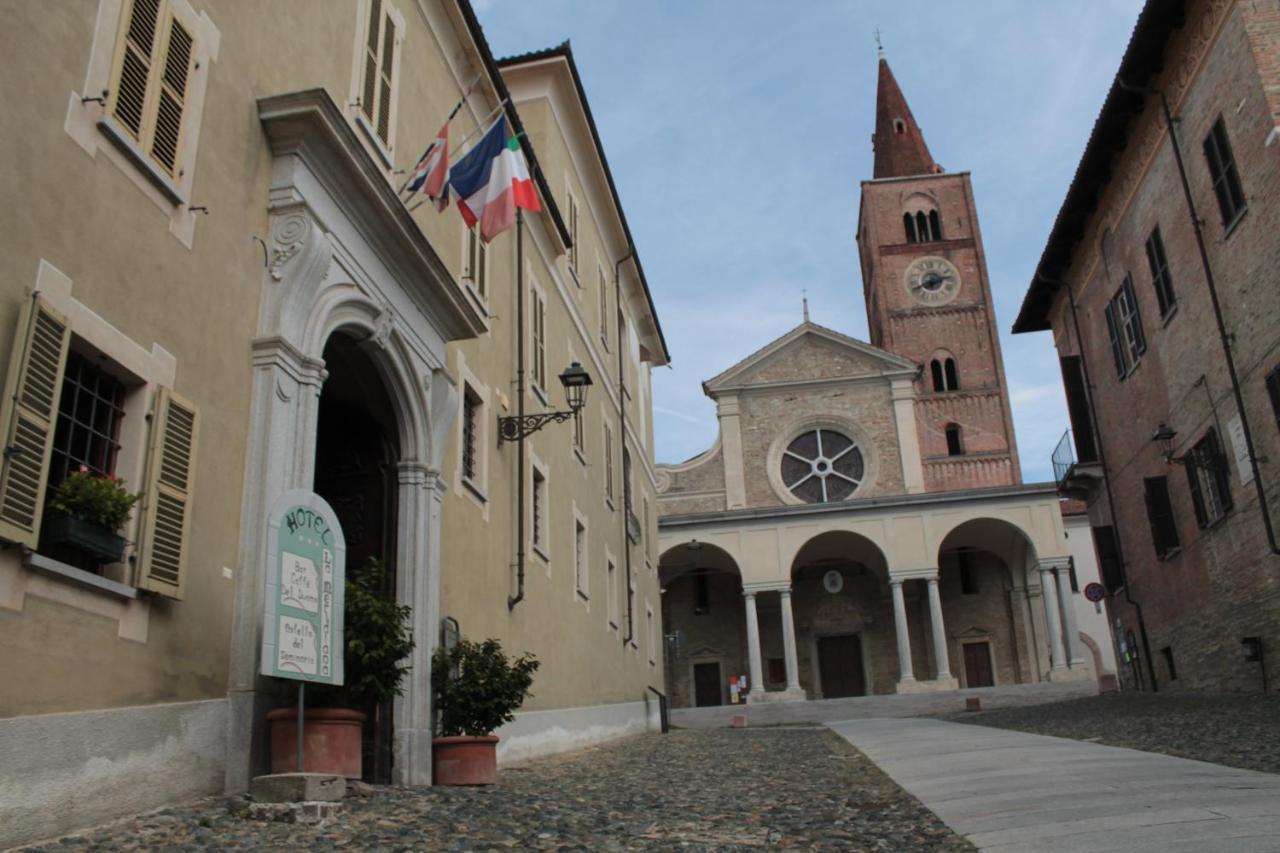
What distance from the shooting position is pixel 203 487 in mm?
6145

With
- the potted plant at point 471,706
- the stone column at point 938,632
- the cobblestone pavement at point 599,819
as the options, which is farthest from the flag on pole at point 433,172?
the stone column at point 938,632

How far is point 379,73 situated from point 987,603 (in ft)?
111

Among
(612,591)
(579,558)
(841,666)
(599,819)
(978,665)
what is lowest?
(599,819)

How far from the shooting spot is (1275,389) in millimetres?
14828

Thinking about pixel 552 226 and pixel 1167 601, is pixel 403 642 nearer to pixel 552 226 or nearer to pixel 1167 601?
pixel 552 226

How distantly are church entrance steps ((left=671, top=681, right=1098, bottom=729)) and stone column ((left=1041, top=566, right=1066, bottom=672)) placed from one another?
316 centimetres

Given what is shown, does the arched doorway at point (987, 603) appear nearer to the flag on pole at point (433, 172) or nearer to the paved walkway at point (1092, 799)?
the paved walkway at point (1092, 799)

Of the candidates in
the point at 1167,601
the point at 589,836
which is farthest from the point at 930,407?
the point at 589,836

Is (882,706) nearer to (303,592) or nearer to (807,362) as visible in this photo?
(807,362)

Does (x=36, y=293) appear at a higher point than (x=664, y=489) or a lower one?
lower

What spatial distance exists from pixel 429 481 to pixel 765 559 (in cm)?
2818

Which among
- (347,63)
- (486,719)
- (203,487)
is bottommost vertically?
(486,719)

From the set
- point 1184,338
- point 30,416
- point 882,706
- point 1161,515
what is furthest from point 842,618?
point 30,416

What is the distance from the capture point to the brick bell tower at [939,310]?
41.3m
